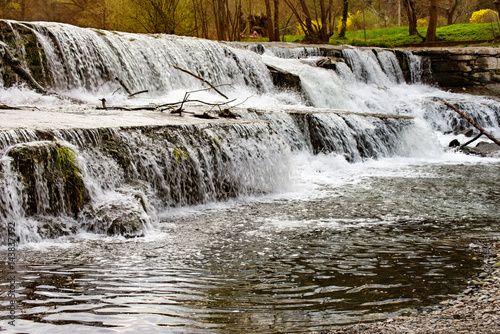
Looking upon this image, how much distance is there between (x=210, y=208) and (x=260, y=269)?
10.2 ft

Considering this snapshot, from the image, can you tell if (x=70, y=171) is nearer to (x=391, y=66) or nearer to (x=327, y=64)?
(x=327, y=64)

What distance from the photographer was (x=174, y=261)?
15.4 ft

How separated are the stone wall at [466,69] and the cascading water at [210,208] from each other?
9.12m

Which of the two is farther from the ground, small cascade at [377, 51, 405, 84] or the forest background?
the forest background

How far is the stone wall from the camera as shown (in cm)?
2117

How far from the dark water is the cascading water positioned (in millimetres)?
18

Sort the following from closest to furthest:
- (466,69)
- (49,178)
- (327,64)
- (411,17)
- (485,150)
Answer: (49,178)
(485,150)
(327,64)
(466,69)
(411,17)

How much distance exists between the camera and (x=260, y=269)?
174 inches

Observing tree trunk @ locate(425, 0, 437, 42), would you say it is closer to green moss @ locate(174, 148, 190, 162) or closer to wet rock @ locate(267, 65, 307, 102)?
wet rock @ locate(267, 65, 307, 102)

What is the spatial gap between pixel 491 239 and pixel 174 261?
3233 mm

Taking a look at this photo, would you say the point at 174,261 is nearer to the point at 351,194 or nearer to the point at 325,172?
the point at 351,194

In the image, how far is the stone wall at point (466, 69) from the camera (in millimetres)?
21172

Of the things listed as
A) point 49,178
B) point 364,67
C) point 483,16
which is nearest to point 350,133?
point 49,178

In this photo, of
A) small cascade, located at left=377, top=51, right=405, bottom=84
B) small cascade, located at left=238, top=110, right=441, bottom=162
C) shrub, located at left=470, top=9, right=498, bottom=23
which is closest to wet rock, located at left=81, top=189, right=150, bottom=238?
small cascade, located at left=238, top=110, right=441, bottom=162
